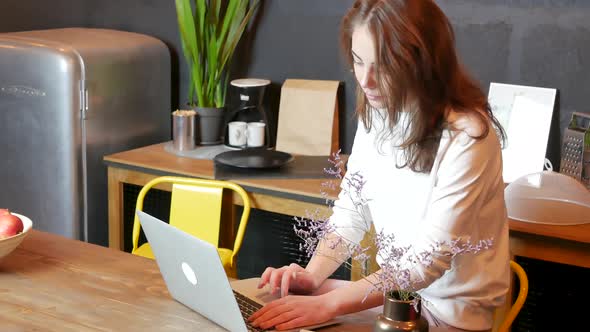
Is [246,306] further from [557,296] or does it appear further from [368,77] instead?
[557,296]

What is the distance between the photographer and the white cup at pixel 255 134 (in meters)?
3.55

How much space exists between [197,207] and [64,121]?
72 cm

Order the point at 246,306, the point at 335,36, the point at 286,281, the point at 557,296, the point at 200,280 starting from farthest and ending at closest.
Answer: the point at 335,36 < the point at 557,296 < the point at 286,281 < the point at 246,306 < the point at 200,280

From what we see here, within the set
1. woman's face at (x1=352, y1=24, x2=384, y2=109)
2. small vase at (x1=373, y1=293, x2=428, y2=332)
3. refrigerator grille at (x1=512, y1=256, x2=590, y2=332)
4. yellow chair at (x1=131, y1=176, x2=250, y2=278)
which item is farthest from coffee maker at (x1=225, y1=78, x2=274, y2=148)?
small vase at (x1=373, y1=293, x2=428, y2=332)

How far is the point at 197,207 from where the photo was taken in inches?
122

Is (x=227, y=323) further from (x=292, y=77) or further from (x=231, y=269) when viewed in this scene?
(x=292, y=77)

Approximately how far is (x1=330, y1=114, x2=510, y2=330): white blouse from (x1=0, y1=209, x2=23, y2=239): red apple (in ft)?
2.63

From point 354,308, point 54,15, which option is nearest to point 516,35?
point 354,308

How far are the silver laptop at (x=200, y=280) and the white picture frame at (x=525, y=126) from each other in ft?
4.62

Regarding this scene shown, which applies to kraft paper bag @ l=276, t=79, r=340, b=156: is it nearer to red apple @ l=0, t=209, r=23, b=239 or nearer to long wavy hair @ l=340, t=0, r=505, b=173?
long wavy hair @ l=340, t=0, r=505, b=173

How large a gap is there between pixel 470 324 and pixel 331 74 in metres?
1.73

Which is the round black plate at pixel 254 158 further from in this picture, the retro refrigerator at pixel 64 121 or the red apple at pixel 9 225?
the red apple at pixel 9 225

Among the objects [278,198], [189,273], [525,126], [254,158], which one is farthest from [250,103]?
[189,273]

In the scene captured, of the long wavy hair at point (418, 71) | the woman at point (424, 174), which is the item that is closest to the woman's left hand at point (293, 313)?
the woman at point (424, 174)
